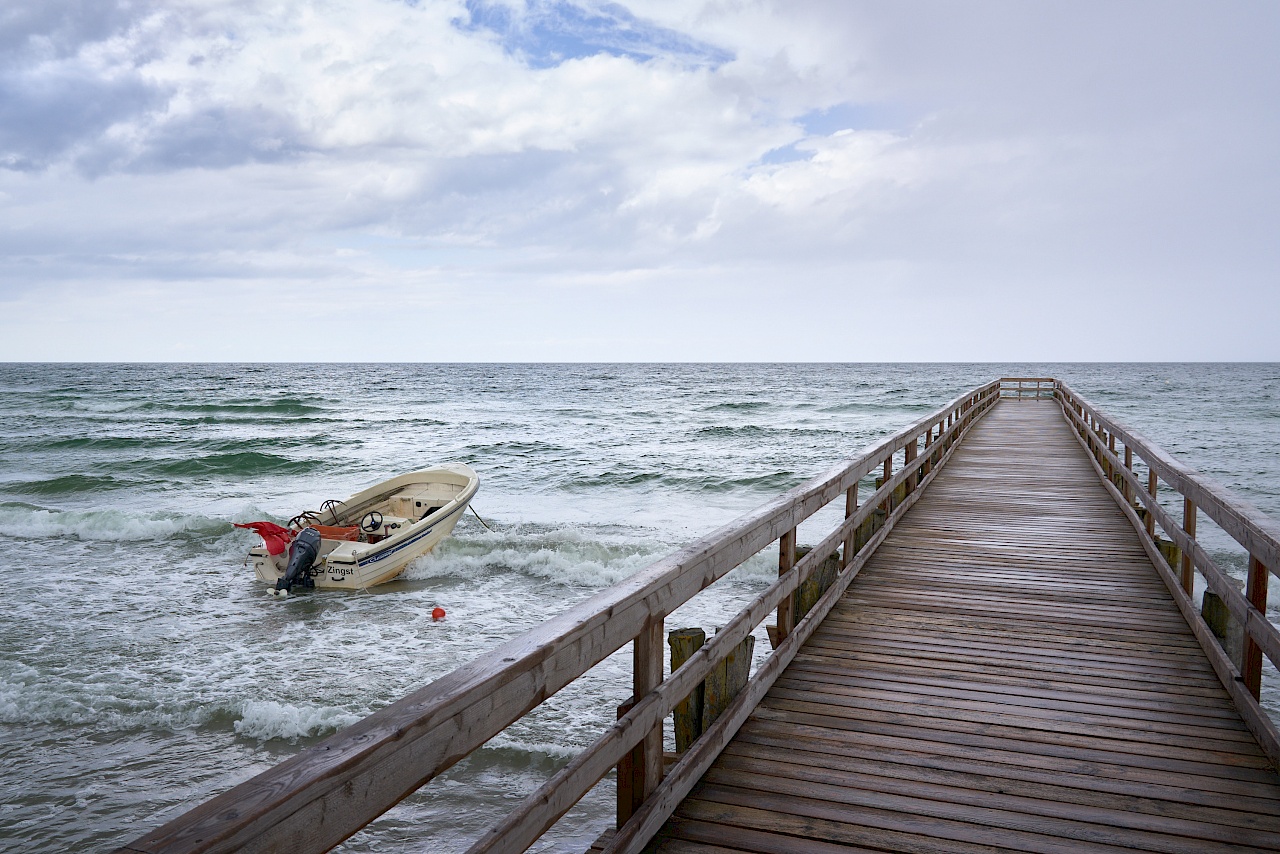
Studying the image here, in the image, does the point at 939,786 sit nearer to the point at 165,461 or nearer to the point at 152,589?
the point at 152,589

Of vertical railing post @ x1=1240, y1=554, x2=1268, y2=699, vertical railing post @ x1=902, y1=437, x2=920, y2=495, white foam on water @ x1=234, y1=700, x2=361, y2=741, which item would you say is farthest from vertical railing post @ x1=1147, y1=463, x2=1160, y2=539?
white foam on water @ x1=234, y1=700, x2=361, y2=741

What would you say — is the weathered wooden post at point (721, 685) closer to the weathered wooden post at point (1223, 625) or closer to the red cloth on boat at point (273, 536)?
the weathered wooden post at point (1223, 625)

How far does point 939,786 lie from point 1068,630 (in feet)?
7.53

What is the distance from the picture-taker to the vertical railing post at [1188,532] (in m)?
4.25

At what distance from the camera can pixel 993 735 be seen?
10.6 ft

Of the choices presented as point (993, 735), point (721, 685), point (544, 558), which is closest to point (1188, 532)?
point (993, 735)

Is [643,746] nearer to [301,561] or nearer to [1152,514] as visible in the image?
[1152,514]

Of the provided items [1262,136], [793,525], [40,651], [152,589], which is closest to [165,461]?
[152,589]

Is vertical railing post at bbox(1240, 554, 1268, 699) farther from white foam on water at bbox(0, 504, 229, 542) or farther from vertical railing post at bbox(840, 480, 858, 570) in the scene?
white foam on water at bbox(0, 504, 229, 542)

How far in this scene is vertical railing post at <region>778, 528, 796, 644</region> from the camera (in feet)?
12.3

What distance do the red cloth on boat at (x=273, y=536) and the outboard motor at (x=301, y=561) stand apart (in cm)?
30

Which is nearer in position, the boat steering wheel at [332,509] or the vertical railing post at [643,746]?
the vertical railing post at [643,746]

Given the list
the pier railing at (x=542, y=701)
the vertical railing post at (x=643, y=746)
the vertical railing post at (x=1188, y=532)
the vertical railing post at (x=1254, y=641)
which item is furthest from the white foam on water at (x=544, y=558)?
the vertical railing post at (x=643, y=746)

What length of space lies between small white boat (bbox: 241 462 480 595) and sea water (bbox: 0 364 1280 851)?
284mm
